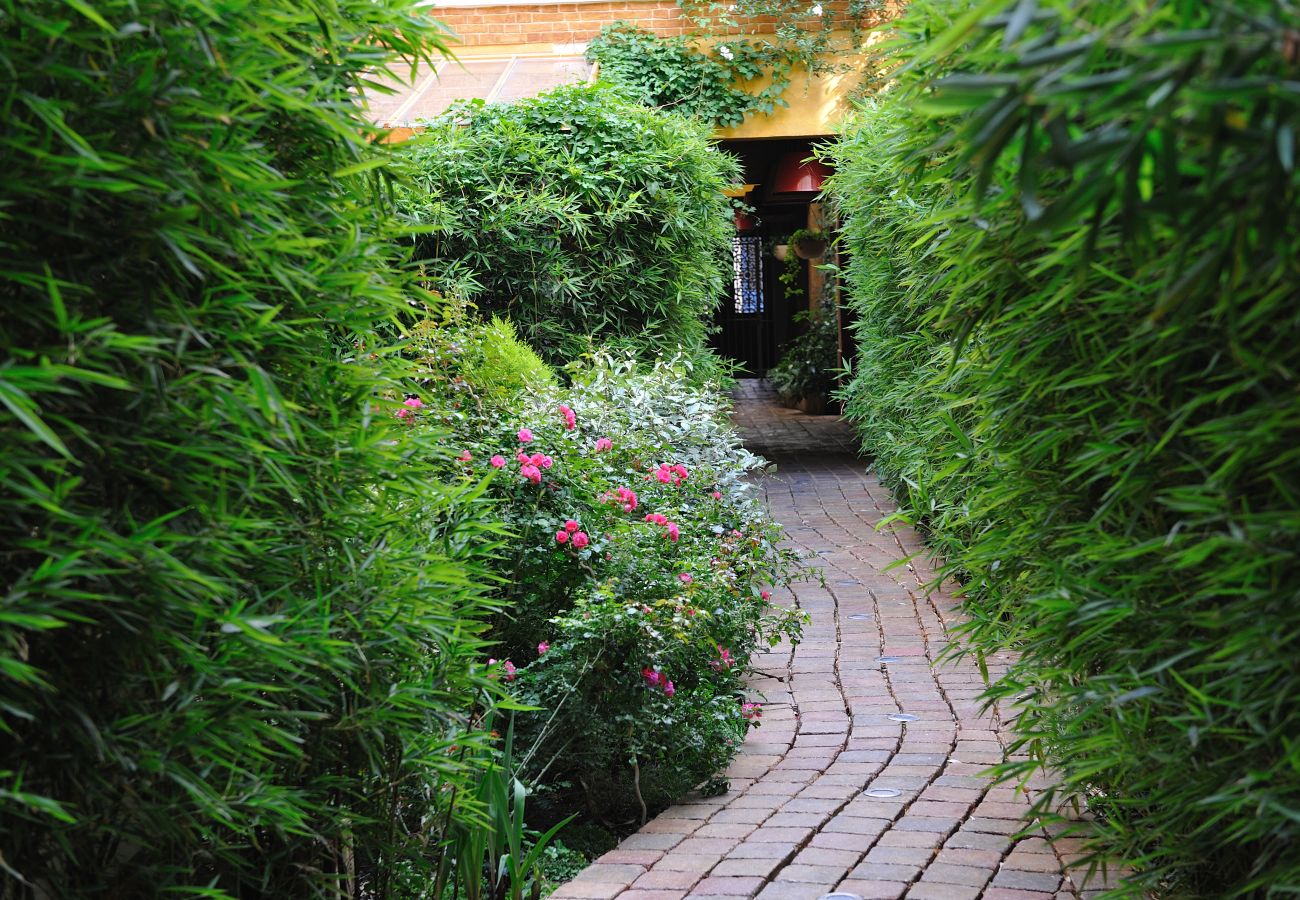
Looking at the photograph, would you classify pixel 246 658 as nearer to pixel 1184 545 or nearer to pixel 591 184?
pixel 1184 545

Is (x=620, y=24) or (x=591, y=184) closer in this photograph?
(x=591, y=184)

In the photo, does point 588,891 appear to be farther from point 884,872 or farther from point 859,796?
point 859,796

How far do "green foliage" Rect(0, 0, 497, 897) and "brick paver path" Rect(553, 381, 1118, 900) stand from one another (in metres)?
1.25

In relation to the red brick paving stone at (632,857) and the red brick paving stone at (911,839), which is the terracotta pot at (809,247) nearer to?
the red brick paving stone at (911,839)

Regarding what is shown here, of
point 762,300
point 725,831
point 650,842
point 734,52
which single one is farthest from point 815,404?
point 650,842

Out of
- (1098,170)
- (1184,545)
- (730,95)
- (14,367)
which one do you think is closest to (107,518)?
(14,367)

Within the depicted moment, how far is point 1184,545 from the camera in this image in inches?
85.0

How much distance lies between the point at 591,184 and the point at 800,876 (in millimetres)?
5491

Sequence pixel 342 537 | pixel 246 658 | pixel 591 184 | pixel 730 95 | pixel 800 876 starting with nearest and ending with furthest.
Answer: pixel 246 658
pixel 342 537
pixel 800 876
pixel 591 184
pixel 730 95

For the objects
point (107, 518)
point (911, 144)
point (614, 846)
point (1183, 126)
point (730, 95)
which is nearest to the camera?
point (1183, 126)

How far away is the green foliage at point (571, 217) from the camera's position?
25.3 feet

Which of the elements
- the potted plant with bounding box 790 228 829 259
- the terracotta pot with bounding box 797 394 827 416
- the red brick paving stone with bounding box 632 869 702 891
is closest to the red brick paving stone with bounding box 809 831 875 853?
the red brick paving stone with bounding box 632 869 702 891

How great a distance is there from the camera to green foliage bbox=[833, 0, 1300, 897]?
1.42 meters

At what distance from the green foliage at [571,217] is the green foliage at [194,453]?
16.0 ft
